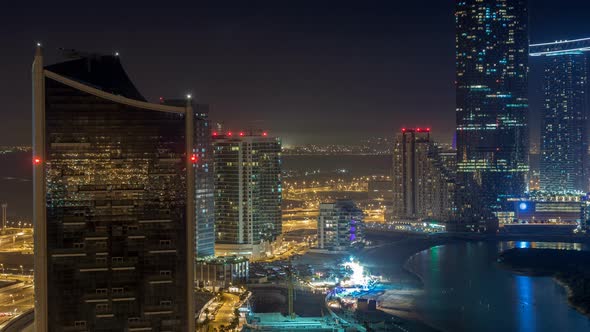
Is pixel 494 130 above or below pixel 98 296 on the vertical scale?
above

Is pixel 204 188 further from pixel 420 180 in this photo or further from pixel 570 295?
pixel 420 180

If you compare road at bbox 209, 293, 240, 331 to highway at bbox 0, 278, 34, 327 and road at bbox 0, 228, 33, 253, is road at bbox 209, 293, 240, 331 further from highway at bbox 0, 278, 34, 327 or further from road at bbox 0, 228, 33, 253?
road at bbox 0, 228, 33, 253

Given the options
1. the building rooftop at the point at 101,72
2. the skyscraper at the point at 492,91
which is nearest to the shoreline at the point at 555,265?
the building rooftop at the point at 101,72

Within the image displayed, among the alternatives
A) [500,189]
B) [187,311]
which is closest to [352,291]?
[187,311]

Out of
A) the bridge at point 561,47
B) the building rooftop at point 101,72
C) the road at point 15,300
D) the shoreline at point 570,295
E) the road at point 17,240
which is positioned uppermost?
the bridge at point 561,47

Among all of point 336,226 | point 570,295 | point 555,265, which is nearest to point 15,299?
point 336,226

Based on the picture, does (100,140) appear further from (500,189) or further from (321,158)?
(321,158)

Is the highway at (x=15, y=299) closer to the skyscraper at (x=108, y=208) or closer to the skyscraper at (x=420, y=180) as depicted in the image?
the skyscraper at (x=108, y=208)

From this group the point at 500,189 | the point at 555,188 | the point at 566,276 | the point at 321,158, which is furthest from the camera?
the point at 321,158
